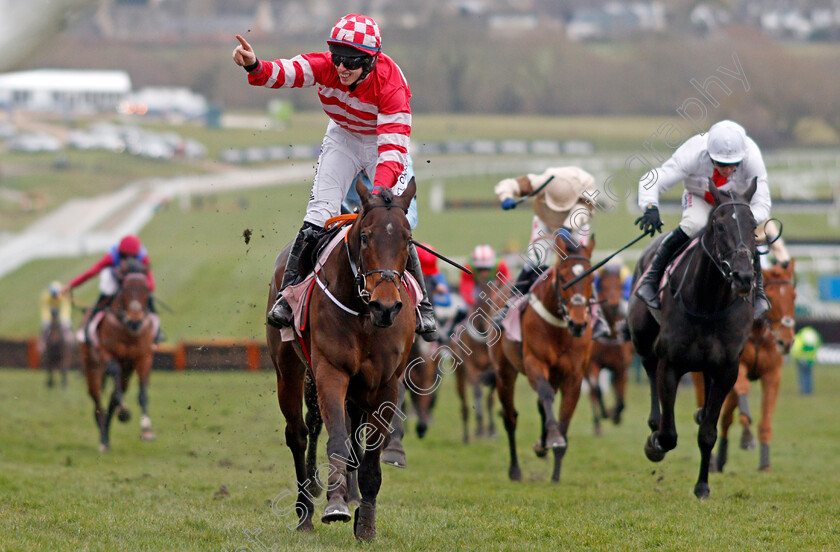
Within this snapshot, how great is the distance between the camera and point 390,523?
7453 mm

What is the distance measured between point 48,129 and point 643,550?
60.0 meters

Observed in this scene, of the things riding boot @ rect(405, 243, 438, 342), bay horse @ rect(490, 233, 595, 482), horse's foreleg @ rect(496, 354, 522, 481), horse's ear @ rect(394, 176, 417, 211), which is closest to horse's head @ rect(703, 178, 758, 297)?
riding boot @ rect(405, 243, 438, 342)

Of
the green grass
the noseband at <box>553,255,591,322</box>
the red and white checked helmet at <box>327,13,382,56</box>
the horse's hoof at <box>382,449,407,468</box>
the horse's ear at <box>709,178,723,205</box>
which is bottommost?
the green grass

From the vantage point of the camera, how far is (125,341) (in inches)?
532

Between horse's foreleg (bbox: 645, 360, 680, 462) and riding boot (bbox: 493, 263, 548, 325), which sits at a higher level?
riding boot (bbox: 493, 263, 548, 325)

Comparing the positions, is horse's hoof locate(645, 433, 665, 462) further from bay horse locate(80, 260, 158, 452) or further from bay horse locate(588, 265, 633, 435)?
bay horse locate(80, 260, 158, 452)

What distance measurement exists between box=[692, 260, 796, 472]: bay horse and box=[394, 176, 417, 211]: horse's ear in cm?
517

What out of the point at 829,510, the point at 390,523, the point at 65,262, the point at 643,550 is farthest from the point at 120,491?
the point at 65,262

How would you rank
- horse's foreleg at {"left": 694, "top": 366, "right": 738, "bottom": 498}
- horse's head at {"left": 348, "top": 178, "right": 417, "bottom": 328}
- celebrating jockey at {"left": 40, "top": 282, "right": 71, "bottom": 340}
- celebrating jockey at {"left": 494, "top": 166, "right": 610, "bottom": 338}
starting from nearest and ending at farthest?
horse's head at {"left": 348, "top": 178, "right": 417, "bottom": 328}, horse's foreleg at {"left": 694, "top": 366, "right": 738, "bottom": 498}, celebrating jockey at {"left": 494, "top": 166, "right": 610, "bottom": 338}, celebrating jockey at {"left": 40, "top": 282, "right": 71, "bottom": 340}

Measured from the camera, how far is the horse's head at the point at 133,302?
13.3m

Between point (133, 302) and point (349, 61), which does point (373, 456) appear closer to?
point (349, 61)

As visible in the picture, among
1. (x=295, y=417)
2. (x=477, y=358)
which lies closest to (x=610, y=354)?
(x=477, y=358)

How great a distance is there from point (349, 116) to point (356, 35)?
0.69 meters

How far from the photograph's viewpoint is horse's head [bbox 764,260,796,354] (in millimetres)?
11234
